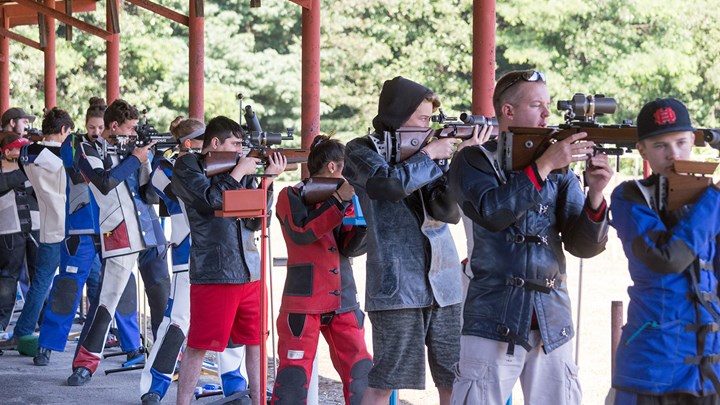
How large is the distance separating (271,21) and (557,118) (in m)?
8.29

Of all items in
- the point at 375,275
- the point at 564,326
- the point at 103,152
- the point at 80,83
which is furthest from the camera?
the point at 80,83

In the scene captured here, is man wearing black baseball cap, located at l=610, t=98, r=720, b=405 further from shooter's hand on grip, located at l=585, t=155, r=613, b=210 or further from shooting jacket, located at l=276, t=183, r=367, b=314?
shooting jacket, located at l=276, t=183, r=367, b=314

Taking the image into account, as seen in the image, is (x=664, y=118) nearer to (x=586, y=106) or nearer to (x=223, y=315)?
(x=586, y=106)

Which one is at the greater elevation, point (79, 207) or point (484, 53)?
point (484, 53)

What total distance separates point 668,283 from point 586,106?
75 cm

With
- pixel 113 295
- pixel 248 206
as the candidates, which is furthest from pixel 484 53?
pixel 113 295

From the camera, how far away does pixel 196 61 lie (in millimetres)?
10242

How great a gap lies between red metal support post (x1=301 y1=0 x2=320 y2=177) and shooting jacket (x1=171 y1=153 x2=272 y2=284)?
212 cm

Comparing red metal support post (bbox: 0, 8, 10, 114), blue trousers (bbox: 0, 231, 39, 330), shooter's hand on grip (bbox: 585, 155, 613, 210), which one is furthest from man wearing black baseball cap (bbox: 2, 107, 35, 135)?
red metal support post (bbox: 0, 8, 10, 114)

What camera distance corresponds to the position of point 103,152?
7.38 m

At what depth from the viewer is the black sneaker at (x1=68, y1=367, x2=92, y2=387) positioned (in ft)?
24.0

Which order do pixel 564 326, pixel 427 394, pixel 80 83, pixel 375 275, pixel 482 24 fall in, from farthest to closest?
1. pixel 80 83
2. pixel 427 394
3. pixel 482 24
4. pixel 375 275
5. pixel 564 326

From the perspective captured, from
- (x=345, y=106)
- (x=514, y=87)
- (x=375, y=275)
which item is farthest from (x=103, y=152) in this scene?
(x=345, y=106)

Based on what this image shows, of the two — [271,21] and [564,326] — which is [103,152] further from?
[271,21]
